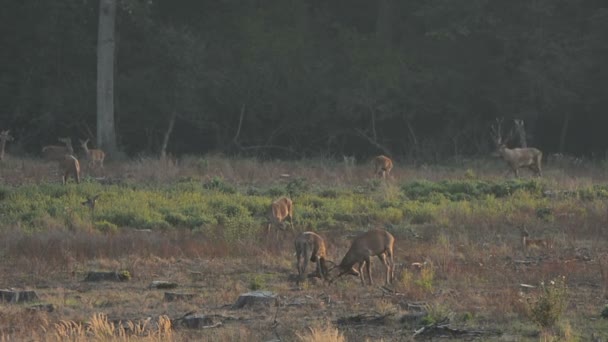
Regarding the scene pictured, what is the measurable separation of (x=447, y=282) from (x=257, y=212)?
27.0ft

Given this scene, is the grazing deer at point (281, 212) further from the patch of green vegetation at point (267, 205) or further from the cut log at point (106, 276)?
the cut log at point (106, 276)

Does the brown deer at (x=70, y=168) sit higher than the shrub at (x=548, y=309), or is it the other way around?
the shrub at (x=548, y=309)

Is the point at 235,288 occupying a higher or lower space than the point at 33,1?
lower

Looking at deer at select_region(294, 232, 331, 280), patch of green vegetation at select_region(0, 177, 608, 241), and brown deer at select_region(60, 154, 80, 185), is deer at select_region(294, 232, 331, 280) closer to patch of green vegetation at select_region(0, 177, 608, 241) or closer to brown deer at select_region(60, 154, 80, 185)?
patch of green vegetation at select_region(0, 177, 608, 241)

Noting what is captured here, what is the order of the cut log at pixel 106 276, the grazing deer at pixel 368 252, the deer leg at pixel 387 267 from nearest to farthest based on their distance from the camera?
the deer leg at pixel 387 267 < the grazing deer at pixel 368 252 < the cut log at pixel 106 276

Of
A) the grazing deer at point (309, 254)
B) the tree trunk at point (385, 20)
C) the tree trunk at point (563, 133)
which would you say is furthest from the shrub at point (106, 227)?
the tree trunk at point (385, 20)

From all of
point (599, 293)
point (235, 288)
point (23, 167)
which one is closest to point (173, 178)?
point (23, 167)

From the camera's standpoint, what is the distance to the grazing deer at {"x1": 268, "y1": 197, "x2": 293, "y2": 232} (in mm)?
21562

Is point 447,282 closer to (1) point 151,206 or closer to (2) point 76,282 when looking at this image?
(2) point 76,282

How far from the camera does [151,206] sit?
939 inches

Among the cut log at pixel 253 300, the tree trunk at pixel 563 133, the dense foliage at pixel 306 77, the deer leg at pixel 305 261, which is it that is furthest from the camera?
the tree trunk at pixel 563 133

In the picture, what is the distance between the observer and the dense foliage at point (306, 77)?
40625mm

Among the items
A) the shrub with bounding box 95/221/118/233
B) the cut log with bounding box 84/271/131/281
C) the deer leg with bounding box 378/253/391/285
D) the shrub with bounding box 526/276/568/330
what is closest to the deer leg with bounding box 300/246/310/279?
the deer leg with bounding box 378/253/391/285

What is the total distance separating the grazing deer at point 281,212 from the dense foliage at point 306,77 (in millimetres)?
18309
